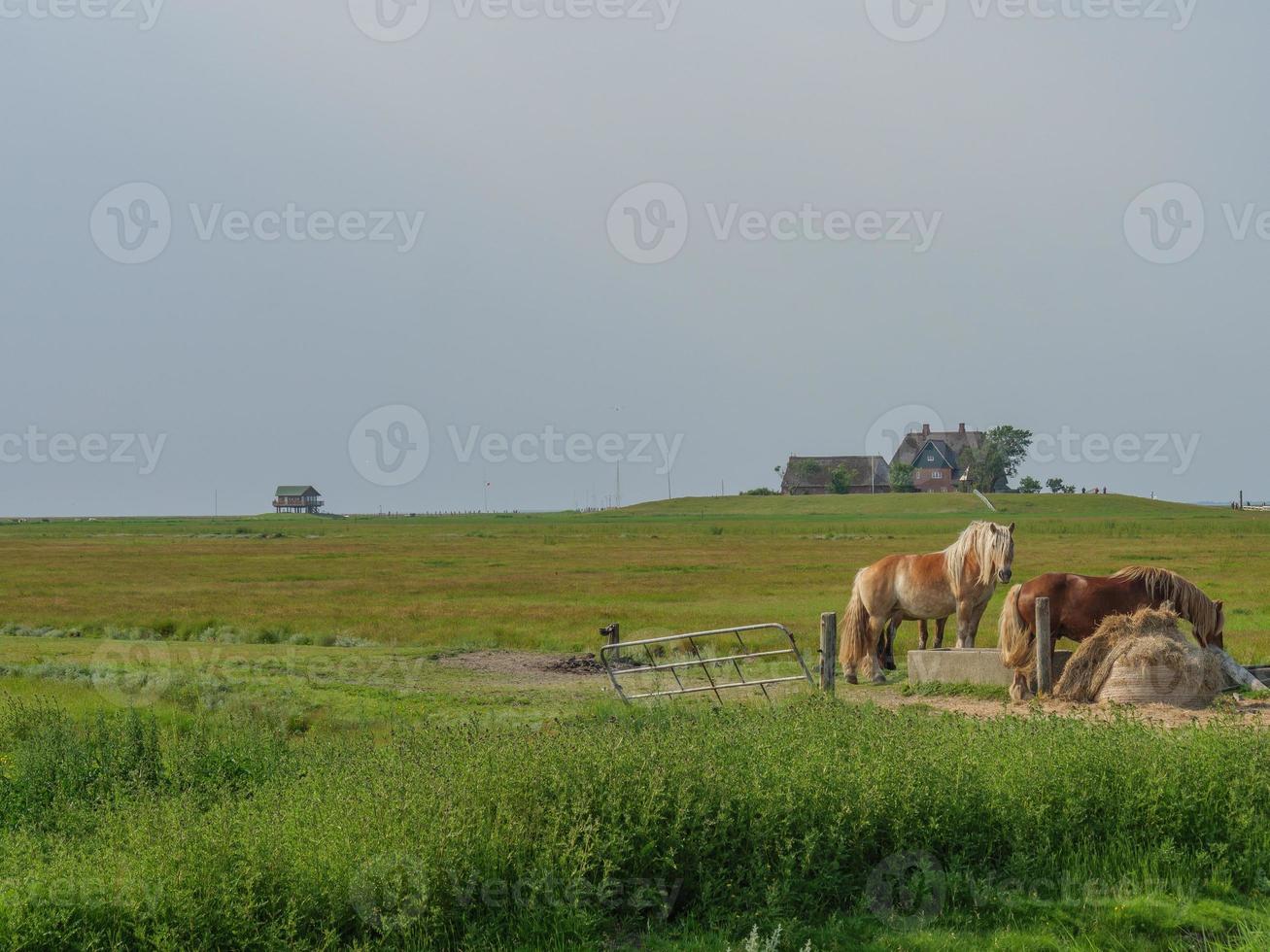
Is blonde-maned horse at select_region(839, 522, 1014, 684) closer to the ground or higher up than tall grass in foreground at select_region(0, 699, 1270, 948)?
higher up

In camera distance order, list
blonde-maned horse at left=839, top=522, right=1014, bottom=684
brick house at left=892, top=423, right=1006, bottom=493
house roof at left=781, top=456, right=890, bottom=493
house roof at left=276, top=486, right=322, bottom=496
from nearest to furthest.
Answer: blonde-maned horse at left=839, top=522, right=1014, bottom=684 → brick house at left=892, top=423, right=1006, bottom=493 → house roof at left=781, top=456, right=890, bottom=493 → house roof at left=276, top=486, right=322, bottom=496

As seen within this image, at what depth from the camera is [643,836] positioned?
316 inches

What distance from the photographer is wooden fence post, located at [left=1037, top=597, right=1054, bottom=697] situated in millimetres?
14797

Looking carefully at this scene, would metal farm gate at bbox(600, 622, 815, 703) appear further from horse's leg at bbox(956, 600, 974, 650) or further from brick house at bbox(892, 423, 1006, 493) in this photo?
brick house at bbox(892, 423, 1006, 493)

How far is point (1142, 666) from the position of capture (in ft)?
46.0

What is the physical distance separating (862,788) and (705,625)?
18327 millimetres

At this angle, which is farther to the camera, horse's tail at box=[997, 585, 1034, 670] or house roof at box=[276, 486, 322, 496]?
house roof at box=[276, 486, 322, 496]

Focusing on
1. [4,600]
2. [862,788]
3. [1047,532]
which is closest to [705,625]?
[862,788]

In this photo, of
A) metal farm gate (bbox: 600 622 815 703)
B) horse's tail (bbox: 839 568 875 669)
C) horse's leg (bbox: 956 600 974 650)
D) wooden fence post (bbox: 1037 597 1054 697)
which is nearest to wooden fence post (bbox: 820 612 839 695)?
metal farm gate (bbox: 600 622 815 703)

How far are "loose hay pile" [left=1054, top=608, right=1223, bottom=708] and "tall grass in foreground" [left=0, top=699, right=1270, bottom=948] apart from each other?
3.74 meters

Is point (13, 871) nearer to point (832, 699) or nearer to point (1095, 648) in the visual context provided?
point (832, 699)

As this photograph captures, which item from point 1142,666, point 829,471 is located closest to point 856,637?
point 1142,666

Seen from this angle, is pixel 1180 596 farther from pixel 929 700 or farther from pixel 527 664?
pixel 527 664

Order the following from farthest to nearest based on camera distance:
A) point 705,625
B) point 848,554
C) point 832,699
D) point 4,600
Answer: point 848,554 < point 4,600 < point 705,625 < point 832,699
